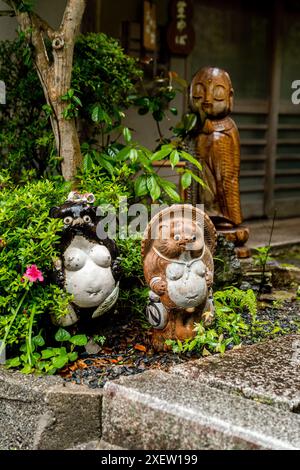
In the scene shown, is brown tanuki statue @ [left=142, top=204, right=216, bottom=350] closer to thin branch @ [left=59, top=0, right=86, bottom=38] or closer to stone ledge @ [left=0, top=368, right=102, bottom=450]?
stone ledge @ [left=0, top=368, right=102, bottom=450]

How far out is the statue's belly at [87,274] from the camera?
14.2ft

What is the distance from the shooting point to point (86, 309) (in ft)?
14.5

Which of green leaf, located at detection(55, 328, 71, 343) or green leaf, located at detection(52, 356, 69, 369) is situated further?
green leaf, located at detection(55, 328, 71, 343)

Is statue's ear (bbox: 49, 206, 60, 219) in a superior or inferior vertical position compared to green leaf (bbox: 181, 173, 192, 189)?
inferior

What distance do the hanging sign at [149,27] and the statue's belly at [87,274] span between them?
13.0 feet

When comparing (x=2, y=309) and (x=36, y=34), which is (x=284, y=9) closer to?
(x=36, y=34)

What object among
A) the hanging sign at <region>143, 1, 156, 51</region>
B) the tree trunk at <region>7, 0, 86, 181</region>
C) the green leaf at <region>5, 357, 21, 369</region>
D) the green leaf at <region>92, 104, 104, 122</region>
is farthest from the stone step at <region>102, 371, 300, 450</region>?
the hanging sign at <region>143, 1, 156, 51</region>

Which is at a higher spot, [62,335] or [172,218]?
[172,218]

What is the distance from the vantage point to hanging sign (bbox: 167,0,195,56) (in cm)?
812

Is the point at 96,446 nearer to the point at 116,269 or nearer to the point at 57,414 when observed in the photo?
the point at 57,414

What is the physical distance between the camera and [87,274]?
14.2ft

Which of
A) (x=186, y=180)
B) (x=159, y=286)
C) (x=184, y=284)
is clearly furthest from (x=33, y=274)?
(x=186, y=180)

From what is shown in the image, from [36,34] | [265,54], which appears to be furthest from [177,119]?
[36,34]

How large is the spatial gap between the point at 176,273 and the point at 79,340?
0.72 meters
